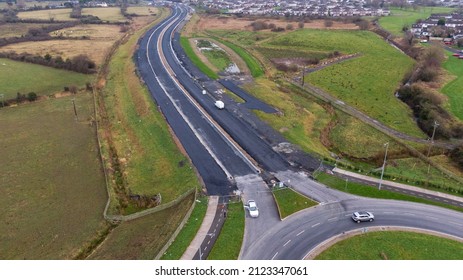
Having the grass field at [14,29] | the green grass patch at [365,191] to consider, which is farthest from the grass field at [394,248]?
the grass field at [14,29]

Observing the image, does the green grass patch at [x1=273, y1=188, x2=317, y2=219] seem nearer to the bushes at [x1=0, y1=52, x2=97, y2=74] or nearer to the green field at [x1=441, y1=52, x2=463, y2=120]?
the green field at [x1=441, y1=52, x2=463, y2=120]

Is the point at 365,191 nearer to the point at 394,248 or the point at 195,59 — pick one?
the point at 394,248

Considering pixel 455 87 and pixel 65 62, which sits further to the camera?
pixel 65 62

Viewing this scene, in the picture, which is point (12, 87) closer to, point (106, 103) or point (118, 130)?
point (106, 103)

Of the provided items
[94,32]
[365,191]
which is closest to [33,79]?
[94,32]

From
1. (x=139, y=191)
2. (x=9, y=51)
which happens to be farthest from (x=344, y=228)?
(x=9, y=51)

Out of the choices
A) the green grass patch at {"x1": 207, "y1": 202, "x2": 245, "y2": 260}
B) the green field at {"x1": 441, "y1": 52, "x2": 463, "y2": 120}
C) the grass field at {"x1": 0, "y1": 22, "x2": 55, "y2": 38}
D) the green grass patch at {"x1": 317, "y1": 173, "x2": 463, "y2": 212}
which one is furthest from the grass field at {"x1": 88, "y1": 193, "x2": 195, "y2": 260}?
the grass field at {"x1": 0, "y1": 22, "x2": 55, "y2": 38}
